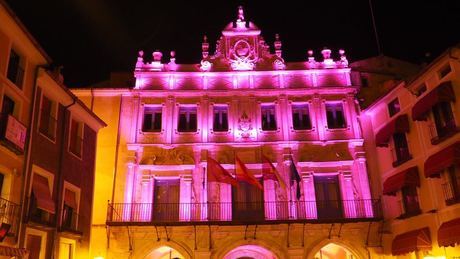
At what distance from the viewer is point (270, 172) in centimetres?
2241

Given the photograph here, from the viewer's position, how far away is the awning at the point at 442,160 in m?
16.8

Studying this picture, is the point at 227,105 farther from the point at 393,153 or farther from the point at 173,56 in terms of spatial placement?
the point at 393,153

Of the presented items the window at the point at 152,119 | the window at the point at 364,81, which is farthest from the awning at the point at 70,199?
the window at the point at 364,81

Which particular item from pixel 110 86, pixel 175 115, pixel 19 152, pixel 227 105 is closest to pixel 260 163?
pixel 227 105

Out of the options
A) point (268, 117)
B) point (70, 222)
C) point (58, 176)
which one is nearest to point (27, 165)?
point (58, 176)

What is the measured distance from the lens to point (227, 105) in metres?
25.0

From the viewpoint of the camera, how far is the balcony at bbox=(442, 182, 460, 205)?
1756 cm

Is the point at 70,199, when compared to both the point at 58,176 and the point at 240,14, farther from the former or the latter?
the point at 240,14

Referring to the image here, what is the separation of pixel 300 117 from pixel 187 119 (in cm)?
630

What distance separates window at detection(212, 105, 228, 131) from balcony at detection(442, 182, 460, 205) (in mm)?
11280

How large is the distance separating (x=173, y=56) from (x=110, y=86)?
4.12 meters

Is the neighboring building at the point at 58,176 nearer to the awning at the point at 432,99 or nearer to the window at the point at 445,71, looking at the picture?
the awning at the point at 432,99

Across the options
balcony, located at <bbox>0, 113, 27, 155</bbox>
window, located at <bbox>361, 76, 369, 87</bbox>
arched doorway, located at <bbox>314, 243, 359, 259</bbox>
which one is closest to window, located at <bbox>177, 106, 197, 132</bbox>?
arched doorway, located at <bbox>314, 243, 359, 259</bbox>

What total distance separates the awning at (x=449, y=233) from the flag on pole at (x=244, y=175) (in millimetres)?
8183
